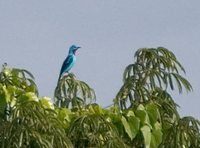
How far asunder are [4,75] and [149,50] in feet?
4.67

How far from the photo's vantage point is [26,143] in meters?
7.04

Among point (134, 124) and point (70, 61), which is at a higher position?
point (70, 61)

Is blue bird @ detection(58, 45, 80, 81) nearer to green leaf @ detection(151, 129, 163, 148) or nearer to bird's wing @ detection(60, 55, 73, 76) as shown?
bird's wing @ detection(60, 55, 73, 76)

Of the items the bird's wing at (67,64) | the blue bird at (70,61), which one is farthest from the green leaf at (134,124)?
the bird's wing at (67,64)

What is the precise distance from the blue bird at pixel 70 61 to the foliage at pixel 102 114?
1.07m

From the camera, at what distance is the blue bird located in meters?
10.2

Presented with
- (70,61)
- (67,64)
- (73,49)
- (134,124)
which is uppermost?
(73,49)

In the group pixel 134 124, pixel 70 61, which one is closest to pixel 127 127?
pixel 134 124

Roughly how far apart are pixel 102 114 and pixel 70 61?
2.92 m

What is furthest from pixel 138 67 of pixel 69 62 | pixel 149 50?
pixel 69 62

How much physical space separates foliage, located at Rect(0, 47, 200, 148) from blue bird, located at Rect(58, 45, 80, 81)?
1075 mm

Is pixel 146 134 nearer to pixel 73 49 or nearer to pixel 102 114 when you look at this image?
pixel 102 114

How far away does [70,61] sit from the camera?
10797 millimetres

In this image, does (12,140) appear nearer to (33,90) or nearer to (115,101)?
(33,90)
